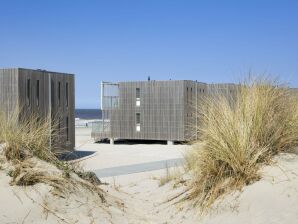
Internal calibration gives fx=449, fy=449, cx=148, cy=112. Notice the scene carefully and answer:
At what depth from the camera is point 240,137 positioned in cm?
641

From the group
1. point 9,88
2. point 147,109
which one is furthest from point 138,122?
point 9,88

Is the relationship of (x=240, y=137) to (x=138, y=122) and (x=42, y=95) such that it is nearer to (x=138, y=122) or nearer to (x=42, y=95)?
(x=42, y=95)

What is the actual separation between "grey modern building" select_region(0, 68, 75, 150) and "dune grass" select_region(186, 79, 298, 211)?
8.90 meters

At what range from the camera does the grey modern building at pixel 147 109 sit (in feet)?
87.6

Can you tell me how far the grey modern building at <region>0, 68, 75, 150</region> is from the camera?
1672 cm

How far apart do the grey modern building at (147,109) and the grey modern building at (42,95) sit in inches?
320

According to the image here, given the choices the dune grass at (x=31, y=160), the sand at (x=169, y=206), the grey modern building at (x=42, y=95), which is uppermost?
the grey modern building at (x=42, y=95)

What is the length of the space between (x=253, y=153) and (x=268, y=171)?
0.36 metres

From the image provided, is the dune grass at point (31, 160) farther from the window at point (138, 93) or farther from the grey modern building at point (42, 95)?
the window at point (138, 93)

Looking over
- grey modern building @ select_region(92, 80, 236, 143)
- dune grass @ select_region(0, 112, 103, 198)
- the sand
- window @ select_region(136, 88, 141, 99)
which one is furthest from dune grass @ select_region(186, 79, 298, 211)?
window @ select_region(136, 88, 141, 99)

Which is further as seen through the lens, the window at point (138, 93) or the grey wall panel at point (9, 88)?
the window at point (138, 93)

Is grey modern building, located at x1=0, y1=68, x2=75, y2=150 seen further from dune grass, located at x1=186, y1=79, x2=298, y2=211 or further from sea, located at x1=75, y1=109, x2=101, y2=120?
sea, located at x1=75, y1=109, x2=101, y2=120

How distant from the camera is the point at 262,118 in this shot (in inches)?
270

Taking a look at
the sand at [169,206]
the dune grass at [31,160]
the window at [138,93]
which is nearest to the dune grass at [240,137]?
the sand at [169,206]
